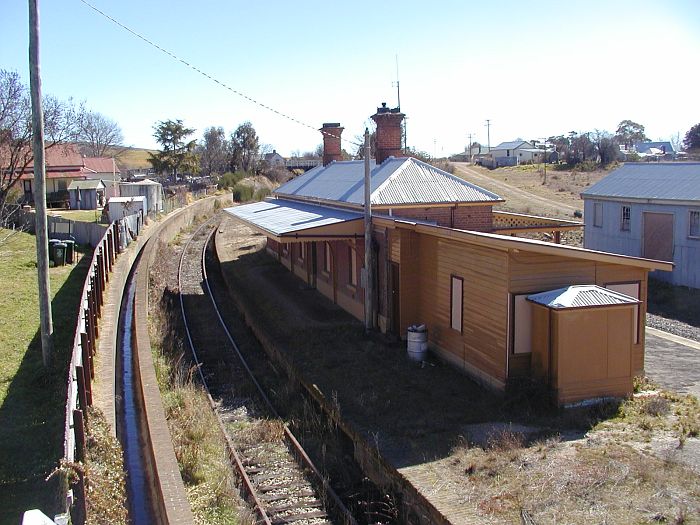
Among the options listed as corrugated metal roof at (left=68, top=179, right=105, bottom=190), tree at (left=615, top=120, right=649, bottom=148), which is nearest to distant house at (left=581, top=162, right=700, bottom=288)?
corrugated metal roof at (left=68, top=179, right=105, bottom=190)

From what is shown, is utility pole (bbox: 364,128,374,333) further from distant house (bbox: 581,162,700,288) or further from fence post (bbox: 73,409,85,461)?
distant house (bbox: 581,162,700,288)

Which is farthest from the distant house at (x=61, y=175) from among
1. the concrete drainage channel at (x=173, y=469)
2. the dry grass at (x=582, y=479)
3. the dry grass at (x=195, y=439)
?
the dry grass at (x=582, y=479)

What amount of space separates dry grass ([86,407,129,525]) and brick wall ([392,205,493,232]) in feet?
31.6

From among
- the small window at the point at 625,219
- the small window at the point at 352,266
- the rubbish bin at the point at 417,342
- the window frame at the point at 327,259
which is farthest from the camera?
the small window at the point at 625,219

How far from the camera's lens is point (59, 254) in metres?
24.8

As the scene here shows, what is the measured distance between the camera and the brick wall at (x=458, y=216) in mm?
17500

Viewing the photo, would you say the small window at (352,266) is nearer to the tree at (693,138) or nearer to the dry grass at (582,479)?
the dry grass at (582,479)

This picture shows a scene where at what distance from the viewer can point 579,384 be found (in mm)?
11195

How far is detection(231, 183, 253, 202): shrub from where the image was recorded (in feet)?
209

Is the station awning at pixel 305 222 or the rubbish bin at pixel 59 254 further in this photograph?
the rubbish bin at pixel 59 254

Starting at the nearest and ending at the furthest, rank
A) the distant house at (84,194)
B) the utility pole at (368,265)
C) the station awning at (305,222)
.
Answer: the utility pole at (368,265), the station awning at (305,222), the distant house at (84,194)

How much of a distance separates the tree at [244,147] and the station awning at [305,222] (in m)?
60.9

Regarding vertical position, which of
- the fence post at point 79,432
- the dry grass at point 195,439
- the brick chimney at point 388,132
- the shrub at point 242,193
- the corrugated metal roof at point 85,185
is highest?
the brick chimney at point 388,132

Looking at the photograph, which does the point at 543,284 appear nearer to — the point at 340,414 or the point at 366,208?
the point at 340,414
